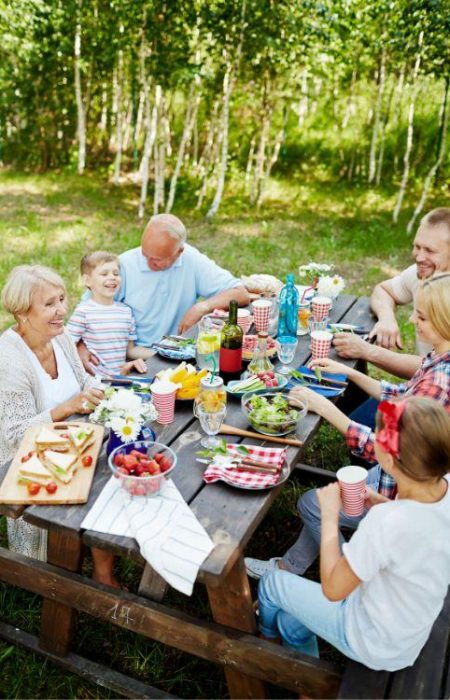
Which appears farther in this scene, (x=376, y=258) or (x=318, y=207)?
(x=318, y=207)

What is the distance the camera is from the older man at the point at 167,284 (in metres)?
4.08

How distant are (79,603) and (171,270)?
2403 millimetres

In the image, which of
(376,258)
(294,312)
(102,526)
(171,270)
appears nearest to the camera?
(102,526)

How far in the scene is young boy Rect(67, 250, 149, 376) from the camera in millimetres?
3943

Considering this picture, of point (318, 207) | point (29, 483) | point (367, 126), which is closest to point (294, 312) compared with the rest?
point (29, 483)

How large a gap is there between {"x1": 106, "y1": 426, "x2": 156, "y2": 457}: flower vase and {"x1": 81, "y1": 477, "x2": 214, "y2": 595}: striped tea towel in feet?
0.59

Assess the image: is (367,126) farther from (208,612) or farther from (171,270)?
(208,612)

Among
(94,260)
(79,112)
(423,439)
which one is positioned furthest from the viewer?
(79,112)

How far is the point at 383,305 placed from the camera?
412 centimetres

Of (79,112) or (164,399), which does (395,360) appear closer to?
(164,399)

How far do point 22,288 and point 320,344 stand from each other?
1540 mm

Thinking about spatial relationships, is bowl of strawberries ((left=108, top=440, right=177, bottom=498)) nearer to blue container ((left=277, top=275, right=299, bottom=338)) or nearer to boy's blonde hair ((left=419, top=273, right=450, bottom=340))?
boy's blonde hair ((left=419, top=273, right=450, bottom=340))

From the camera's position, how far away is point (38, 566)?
263cm

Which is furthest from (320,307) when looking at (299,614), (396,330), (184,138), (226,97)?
(184,138)
